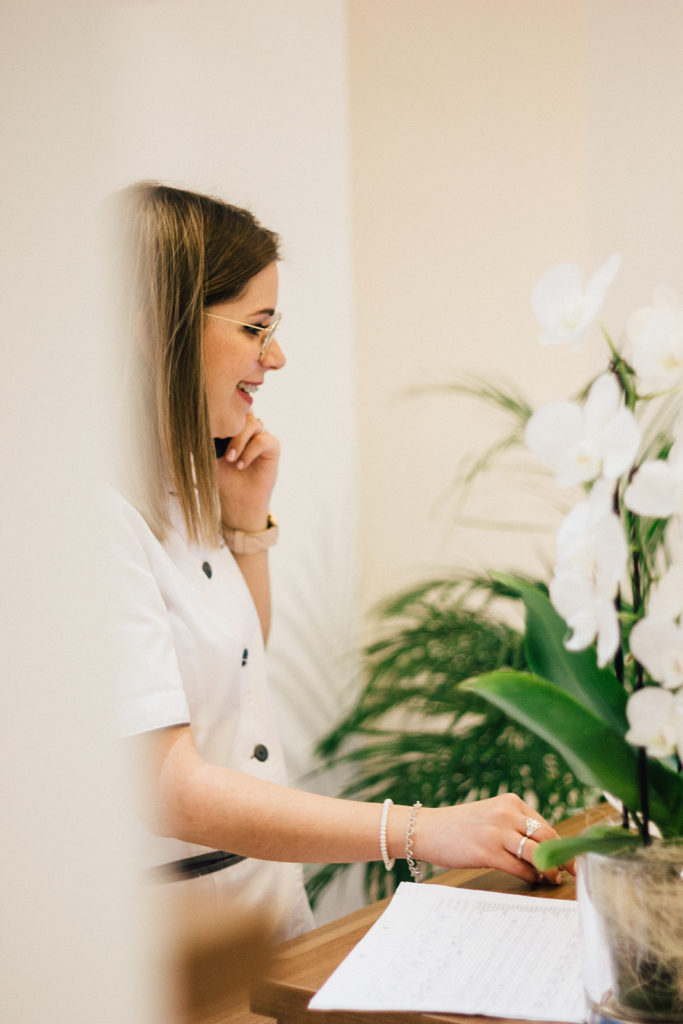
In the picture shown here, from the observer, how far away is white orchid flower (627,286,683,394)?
2.08ft

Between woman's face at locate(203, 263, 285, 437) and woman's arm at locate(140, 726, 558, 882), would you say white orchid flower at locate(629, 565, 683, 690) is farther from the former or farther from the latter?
woman's face at locate(203, 263, 285, 437)

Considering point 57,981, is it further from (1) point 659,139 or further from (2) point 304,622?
(1) point 659,139

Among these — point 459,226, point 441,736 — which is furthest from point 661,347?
point 459,226

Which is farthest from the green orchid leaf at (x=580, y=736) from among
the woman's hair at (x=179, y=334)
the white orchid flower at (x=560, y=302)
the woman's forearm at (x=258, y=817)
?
the woman's hair at (x=179, y=334)

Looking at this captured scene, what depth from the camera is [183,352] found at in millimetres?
1246

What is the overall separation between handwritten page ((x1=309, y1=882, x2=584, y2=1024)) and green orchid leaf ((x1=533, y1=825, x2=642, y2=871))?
6.3 inches

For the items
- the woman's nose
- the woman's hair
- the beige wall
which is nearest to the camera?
the woman's hair

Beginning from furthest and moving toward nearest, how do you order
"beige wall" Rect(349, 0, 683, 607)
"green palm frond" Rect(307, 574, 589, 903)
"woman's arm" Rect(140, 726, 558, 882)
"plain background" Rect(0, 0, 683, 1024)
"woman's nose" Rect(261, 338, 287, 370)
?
"beige wall" Rect(349, 0, 683, 607)
"green palm frond" Rect(307, 574, 589, 903)
"plain background" Rect(0, 0, 683, 1024)
"woman's nose" Rect(261, 338, 287, 370)
"woman's arm" Rect(140, 726, 558, 882)

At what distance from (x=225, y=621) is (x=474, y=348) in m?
1.27

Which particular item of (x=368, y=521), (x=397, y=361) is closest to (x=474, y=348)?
(x=397, y=361)

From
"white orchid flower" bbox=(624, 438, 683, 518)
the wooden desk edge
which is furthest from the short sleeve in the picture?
"white orchid flower" bbox=(624, 438, 683, 518)

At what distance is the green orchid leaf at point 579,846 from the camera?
2.07ft

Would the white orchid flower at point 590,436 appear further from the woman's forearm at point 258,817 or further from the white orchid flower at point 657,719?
the woman's forearm at point 258,817

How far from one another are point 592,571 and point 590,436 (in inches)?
3.4
